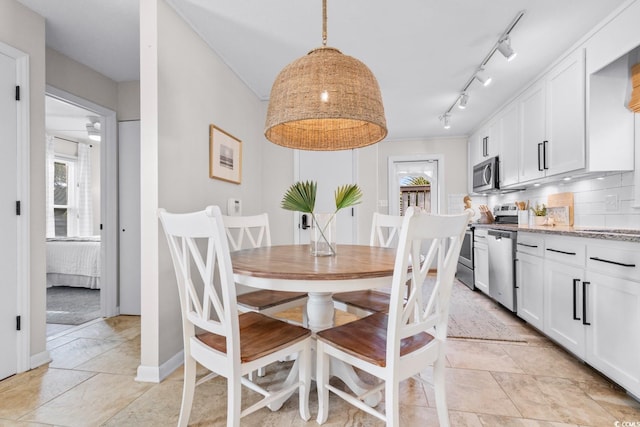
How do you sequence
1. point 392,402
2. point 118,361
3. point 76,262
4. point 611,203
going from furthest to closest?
point 76,262 → point 611,203 → point 118,361 → point 392,402

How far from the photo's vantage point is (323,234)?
5.75ft

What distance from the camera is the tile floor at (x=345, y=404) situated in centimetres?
151

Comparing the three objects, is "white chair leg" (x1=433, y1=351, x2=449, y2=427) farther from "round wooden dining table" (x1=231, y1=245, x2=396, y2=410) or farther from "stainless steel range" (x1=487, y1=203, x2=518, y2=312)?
"stainless steel range" (x1=487, y1=203, x2=518, y2=312)

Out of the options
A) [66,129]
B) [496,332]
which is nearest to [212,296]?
[496,332]

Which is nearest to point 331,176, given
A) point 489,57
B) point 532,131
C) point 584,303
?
point 489,57

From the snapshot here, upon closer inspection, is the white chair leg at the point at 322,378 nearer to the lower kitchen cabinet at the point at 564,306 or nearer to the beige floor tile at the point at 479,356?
the beige floor tile at the point at 479,356

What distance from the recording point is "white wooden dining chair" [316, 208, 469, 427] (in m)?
1.12

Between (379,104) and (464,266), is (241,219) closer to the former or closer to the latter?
(379,104)

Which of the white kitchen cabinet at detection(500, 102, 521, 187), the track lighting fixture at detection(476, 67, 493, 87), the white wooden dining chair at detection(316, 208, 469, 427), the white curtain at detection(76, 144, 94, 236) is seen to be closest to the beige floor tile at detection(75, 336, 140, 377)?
the white wooden dining chair at detection(316, 208, 469, 427)

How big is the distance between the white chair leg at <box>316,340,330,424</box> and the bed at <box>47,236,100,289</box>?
3.79 meters

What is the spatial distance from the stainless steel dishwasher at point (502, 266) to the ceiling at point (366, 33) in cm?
160

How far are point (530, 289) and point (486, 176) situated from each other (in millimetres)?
2030

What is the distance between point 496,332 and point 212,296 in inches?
97.6

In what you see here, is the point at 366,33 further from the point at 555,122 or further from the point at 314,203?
the point at 555,122
